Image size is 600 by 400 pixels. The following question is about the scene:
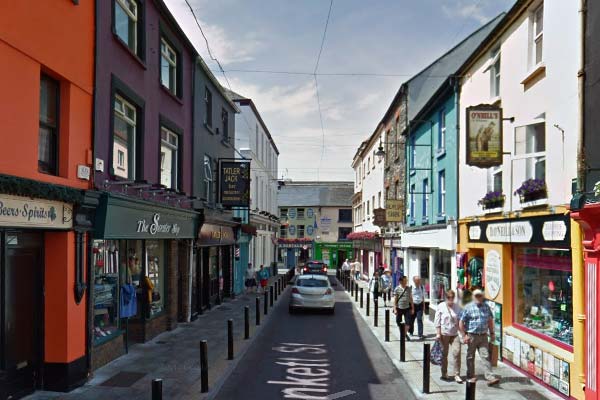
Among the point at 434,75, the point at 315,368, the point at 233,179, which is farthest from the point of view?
the point at 434,75

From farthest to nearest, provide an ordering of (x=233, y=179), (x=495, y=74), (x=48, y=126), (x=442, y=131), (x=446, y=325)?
(x=233, y=179) → (x=442, y=131) → (x=495, y=74) → (x=446, y=325) → (x=48, y=126)

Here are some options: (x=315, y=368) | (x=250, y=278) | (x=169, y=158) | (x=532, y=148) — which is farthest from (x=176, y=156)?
(x=250, y=278)

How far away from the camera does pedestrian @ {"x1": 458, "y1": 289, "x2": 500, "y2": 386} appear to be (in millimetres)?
9742

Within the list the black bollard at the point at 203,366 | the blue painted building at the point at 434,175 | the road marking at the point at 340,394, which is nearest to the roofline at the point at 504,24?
the blue painted building at the point at 434,175

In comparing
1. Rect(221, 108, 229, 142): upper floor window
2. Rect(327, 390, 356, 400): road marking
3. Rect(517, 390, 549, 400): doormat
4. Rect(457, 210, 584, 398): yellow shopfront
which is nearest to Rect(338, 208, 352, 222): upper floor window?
Rect(221, 108, 229, 142): upper floor window

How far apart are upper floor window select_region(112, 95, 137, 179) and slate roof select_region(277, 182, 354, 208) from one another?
47.3m

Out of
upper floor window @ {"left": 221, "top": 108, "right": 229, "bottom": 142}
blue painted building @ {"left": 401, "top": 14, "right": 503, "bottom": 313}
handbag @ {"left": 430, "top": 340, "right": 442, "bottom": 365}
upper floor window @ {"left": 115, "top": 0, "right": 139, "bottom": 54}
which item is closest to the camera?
handbag @ {"left": 430, "top": 340, "right": 442, "bottom": 365}

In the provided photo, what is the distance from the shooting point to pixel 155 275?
567 inches

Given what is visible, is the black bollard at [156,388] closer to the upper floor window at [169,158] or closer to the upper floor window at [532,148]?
the upper floor window at [532,148]

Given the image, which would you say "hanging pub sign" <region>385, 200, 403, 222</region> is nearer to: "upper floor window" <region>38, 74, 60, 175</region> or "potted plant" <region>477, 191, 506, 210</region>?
"potted plant" <region>477, 191, 506, 210</region>

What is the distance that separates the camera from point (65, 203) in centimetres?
862

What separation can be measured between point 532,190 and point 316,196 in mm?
50622

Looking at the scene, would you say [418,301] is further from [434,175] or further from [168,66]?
[168,66]

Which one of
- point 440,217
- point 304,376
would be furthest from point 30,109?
point 440,217
